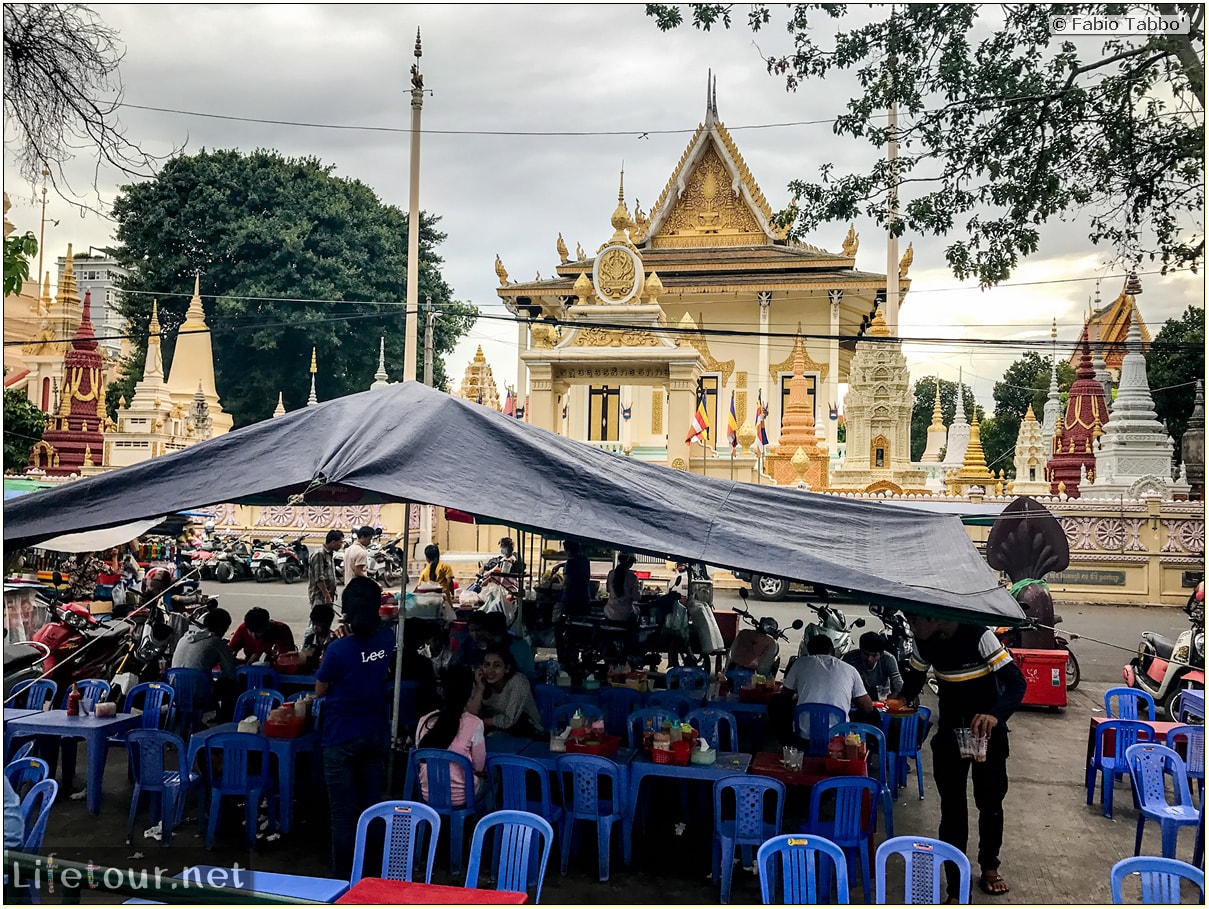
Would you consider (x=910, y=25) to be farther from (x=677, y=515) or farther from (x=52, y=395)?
(x=52, y=395)

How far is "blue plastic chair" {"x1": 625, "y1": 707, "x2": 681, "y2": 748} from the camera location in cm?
624

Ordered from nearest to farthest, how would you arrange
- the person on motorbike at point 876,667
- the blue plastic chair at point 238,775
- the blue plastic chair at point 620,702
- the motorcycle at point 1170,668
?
the blue plastic chair at point 238,775, the blue plastic chair at point 620,702, the person on motorbike at point 876,667, the motorcycle at point 1170,668

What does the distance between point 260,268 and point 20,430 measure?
12856mm

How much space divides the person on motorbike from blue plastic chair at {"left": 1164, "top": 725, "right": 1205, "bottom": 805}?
2141 mm

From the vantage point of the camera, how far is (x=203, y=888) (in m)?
3.07

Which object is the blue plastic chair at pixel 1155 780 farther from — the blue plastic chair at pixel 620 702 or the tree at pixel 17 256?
the tree at pixel 17 256

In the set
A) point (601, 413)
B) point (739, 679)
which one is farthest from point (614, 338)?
point (739, 679)

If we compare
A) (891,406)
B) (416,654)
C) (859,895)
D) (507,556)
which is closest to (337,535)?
(507,556)

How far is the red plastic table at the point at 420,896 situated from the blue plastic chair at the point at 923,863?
1590mm

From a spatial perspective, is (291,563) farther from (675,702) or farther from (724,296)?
(724,296)

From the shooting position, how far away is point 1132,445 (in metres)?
19.5

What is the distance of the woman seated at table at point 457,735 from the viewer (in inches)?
211

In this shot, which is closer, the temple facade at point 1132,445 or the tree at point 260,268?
the temple facade at point 1132,445

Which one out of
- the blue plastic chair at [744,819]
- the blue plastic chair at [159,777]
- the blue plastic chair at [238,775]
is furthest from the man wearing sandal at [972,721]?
the blue plastic chair at [159,777]
